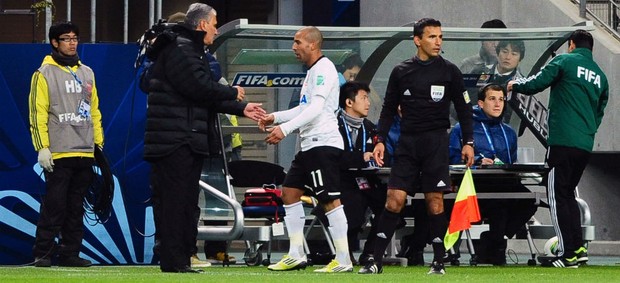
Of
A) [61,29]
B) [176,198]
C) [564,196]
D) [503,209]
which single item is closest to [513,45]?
[503,209]

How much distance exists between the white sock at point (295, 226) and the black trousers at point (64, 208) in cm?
232

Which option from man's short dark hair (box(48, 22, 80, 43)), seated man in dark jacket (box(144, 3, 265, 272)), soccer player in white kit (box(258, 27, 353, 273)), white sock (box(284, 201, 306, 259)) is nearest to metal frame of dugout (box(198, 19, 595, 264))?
man's short dark hair (box(48, 22, 80, 43))

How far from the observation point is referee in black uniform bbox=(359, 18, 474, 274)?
14125 millimetres

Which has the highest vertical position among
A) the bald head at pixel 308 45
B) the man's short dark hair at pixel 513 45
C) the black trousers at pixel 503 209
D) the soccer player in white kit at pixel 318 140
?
the man's short dark hair at pixel 513 45

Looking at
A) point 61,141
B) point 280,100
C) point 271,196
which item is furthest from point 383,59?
point 61,141

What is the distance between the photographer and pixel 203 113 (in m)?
13.8

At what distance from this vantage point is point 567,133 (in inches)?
639

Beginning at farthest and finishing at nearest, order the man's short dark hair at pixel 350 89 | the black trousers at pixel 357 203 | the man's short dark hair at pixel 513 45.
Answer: the man's short dark hair at pixel 513 45 → the man's short dark hair at pixel 350 89 → the black trousers at pixel 357 203

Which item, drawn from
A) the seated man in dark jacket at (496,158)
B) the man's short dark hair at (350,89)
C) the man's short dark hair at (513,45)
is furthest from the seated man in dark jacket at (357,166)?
the man's short dark hair at (513,45)

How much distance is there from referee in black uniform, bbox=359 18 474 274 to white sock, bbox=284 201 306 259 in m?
0.85

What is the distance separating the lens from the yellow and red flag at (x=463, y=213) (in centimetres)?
1455

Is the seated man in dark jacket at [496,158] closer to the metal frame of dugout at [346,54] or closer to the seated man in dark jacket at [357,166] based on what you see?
the metal frame of dugout at [346,54]

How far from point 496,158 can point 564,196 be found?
136 cm

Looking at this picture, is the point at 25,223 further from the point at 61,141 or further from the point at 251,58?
the point at 251,58
